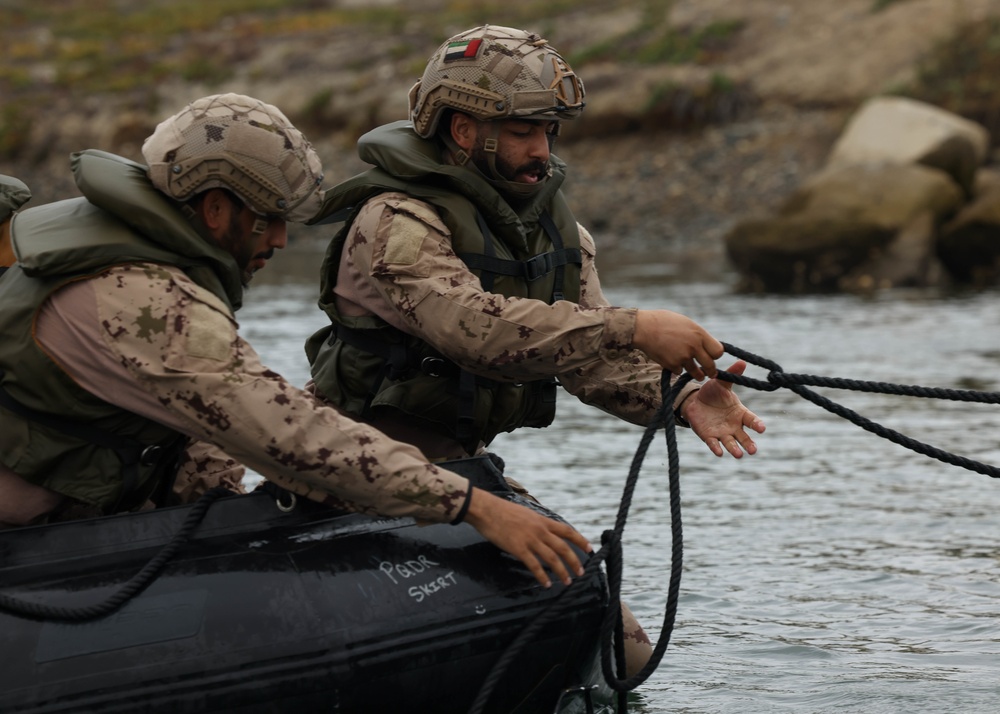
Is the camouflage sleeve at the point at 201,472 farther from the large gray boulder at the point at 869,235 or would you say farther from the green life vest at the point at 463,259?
the large gray boulder at the point at 869,235

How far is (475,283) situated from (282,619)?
131cm

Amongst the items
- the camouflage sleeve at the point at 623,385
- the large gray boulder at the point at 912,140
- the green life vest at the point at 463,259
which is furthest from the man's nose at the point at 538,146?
the large gray boulder at the point at 912,140

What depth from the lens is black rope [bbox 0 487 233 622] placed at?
13.9ft

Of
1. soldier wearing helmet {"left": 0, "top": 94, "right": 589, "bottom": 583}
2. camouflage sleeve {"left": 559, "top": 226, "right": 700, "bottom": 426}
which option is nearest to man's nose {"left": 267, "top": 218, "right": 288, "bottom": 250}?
soldier wearing helmet {"left": 0, "top": 94, "right": 589, "bottom": 583}

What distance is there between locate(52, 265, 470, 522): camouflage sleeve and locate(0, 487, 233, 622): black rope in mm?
347

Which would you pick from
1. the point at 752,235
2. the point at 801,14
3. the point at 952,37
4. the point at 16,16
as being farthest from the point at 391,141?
the point at 16,16

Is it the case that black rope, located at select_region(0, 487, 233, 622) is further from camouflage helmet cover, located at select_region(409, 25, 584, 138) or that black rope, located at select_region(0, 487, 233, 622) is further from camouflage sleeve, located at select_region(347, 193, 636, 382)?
camouflage helmet cover, located at select_region(409, 25, 584, 138)

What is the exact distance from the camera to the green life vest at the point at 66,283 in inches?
171

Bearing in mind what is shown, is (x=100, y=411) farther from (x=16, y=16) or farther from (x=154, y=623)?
(x=16, y=16)

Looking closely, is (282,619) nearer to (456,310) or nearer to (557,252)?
(456,310)

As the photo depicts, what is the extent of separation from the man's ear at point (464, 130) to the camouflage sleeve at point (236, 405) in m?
1.38

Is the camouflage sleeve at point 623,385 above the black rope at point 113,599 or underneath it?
above

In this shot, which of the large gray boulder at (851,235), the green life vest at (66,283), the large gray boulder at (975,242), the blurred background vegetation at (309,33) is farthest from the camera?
the blurred background vegetation at (309,33)

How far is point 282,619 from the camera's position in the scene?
174 inches
